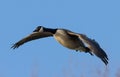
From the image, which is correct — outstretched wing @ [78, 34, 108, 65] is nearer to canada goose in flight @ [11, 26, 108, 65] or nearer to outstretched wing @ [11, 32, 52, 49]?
canada goose in flight @ [11, 26, 108, 65]

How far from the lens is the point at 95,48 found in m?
32.6

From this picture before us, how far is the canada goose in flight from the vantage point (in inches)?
1278

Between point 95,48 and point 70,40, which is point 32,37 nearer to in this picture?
point 70,40

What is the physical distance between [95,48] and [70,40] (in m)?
2.93

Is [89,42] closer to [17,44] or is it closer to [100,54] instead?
[100,54]

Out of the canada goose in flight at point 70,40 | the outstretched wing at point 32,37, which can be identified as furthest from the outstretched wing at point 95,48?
the outstretched wing at point 32,37

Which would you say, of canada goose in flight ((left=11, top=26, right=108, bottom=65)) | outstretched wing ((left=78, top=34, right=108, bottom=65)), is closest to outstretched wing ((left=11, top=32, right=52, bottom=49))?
canada goose in flight ((left=11, top=26, right=108, bottom=65))

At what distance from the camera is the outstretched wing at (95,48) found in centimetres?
3201

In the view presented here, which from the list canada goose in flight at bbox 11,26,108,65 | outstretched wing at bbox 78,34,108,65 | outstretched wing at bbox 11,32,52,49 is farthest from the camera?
outstretched wing at bbox 11,32,52,49

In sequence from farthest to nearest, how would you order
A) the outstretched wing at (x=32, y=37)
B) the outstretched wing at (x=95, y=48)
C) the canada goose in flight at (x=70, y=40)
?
the outstretched wing at (x=32, y=37) → the canada goose in flight at (x=70, y=40) → the outstretched wing at (x=95, y=48)

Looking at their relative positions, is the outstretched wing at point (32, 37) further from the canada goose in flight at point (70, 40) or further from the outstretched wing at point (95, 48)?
the outstretched wing at point (95, 48)

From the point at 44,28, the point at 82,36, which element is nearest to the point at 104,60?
the point at 82,36

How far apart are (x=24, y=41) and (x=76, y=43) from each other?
310cm

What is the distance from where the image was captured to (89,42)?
109ft
